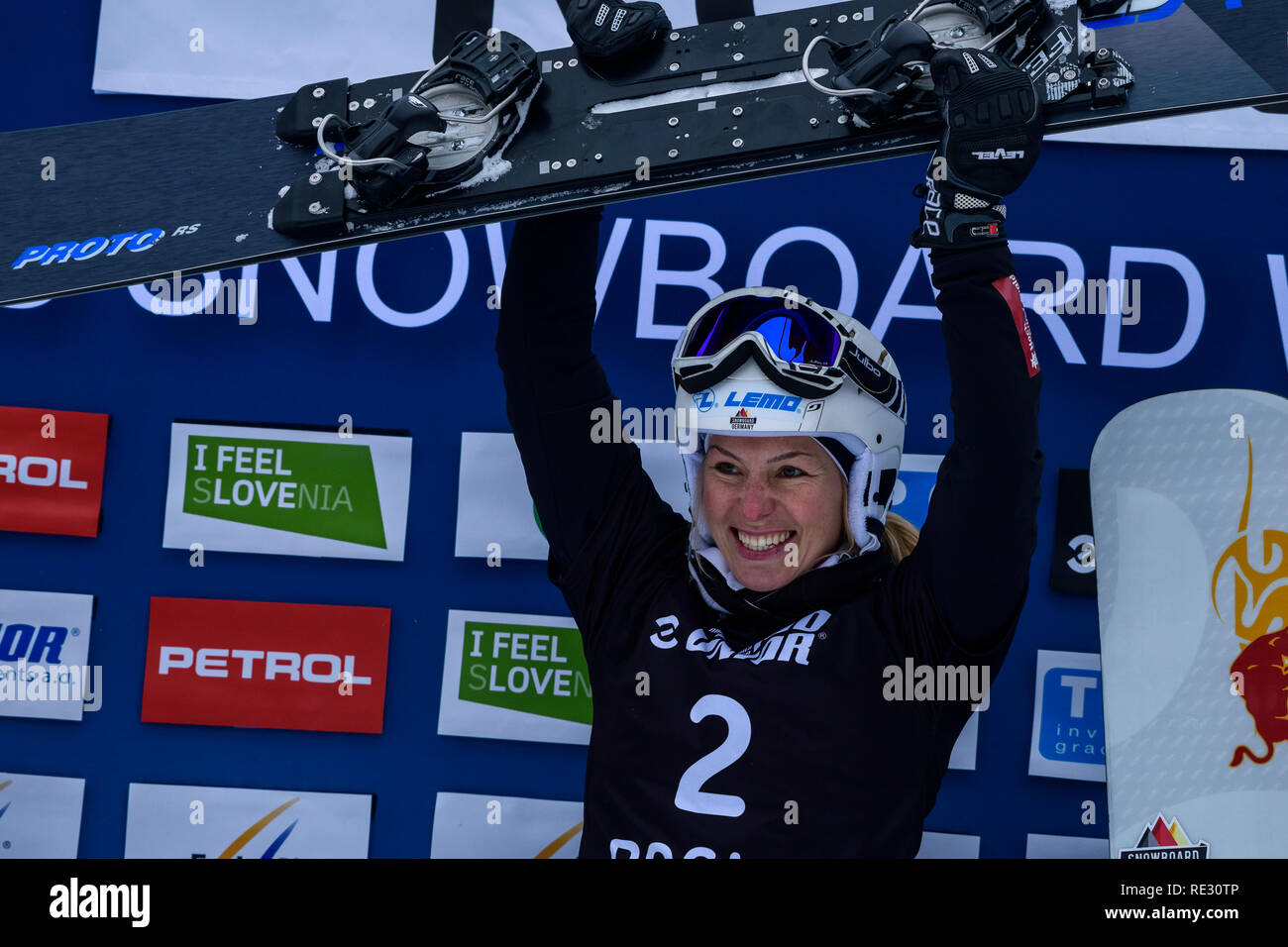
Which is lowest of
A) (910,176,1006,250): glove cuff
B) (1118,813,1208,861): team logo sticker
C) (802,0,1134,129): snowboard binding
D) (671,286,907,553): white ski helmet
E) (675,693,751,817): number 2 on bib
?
(1118,813,1208,861): team logo sticker

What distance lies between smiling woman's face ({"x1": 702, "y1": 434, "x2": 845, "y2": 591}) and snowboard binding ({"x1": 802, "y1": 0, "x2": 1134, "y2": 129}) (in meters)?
0.64

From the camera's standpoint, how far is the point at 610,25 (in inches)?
84.7

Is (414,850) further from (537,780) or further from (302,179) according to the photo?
(302,179)

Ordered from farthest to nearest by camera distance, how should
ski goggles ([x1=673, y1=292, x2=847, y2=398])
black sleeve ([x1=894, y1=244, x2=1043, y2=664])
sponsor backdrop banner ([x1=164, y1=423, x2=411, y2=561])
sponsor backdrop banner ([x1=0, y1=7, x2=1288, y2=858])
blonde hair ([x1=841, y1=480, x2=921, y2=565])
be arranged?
sponsor backdrop banner ([x1=164, y1=423, x2=411, y2=561]) < sponsor backdrop banner ([x1=0, y1=7, x2=1288, y2=858]) < blonde hair ([x1=841, y1=480, x2=921, y2=565]) < ski goggles ([x1=673, y1=292, x2=847, y2=398]) < black sleeve ([x1=894, y1=244, x2=1043, y2=664])

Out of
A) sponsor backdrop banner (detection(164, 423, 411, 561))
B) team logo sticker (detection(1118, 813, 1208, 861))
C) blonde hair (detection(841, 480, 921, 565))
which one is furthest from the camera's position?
sponsor backdrop banner (detection(164, 423, 411, 561))

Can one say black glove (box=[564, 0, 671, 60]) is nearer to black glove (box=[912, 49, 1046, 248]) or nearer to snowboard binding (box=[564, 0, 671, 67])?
snowboard binding (box=[564, 0, 671, 67])

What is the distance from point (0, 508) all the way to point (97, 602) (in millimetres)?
349

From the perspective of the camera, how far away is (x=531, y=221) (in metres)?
2.35

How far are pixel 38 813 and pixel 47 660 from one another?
0.40 meters

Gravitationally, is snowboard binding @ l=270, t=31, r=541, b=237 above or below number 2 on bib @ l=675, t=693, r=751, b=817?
above

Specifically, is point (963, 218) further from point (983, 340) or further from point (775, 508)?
point (775, 508)

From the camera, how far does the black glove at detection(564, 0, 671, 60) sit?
2.15m

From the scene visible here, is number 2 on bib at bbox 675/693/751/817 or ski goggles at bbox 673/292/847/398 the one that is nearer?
number 2 on bib at bbox 675/693/751/817

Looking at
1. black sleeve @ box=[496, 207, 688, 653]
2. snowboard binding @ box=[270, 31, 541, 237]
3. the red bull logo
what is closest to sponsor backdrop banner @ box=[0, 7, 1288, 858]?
the red bull logo
